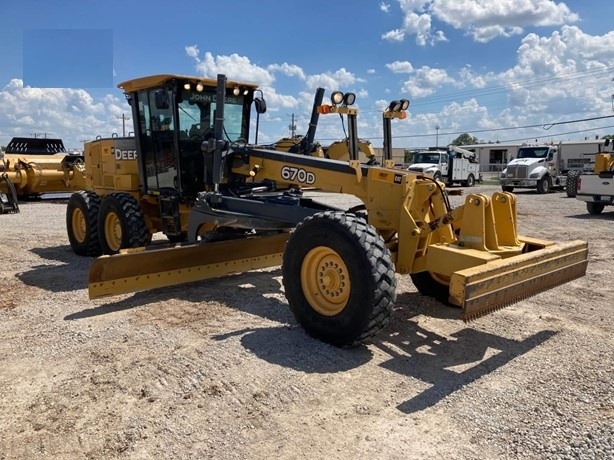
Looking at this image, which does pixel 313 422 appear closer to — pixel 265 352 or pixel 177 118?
pixel 265 352

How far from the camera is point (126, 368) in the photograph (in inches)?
176

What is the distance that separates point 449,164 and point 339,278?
30.6 metres

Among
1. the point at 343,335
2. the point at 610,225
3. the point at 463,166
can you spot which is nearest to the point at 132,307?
the point at 343,335

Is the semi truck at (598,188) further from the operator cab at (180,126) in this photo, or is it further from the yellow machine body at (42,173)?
the yellow machine body at (42,173)

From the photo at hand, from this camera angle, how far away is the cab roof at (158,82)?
7.49m

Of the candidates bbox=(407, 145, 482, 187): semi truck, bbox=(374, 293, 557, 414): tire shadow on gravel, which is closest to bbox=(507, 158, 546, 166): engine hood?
bbox=(407, 145, 482, 187): semi truck

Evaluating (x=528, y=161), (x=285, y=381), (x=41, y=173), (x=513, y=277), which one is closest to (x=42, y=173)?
(x=41, y=173)

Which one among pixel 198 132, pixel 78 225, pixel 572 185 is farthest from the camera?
pixel 572 185

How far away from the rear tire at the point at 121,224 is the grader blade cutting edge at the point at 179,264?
1441mm

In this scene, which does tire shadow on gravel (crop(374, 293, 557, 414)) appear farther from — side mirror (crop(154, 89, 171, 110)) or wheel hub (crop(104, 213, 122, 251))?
wheel hub (crop(104, 213, 122, 251))

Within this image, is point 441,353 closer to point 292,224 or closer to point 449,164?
point 292,224

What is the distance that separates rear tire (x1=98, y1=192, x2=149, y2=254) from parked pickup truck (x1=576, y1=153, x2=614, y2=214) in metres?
13.8

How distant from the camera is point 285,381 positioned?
4160 mm

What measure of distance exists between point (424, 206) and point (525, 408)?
210 centimetres
